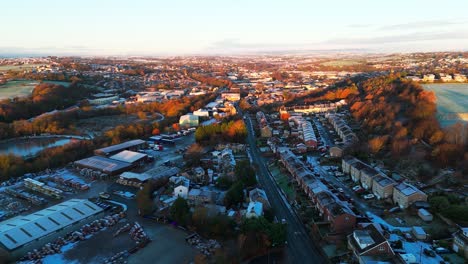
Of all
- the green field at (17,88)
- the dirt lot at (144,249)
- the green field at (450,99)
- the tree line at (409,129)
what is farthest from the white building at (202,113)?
the green field at (17,88)

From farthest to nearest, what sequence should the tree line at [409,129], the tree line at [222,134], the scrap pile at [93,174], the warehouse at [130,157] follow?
1. the tree line at [222,134]
2. the warehouse at [130,157]
3. the scrap pile at [93,174]
4. the tree line at [409,129]

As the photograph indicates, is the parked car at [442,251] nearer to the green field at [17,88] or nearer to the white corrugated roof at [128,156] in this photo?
the white corrugated roof at [128,156]

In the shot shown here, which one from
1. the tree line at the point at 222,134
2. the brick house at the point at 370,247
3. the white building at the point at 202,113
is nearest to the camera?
the brick house at the point at 370,247

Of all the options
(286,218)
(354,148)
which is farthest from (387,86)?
(286,218)

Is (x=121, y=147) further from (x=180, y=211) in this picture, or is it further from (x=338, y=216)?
(x=338, y=216)

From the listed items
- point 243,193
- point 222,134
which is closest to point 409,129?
point 222,134

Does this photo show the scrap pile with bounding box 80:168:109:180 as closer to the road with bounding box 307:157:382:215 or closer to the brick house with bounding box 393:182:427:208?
the road with bounding box 307:157:382:215

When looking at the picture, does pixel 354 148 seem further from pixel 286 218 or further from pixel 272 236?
pixel 272 236
